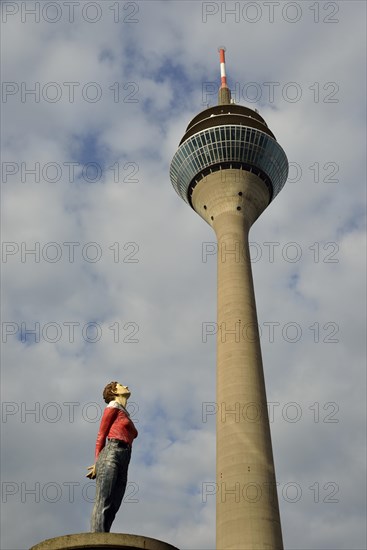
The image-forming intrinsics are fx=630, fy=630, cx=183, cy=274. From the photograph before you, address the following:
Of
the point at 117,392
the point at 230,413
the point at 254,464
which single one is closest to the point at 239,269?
the point at 230,413

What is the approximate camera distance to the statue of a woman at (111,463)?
12.1 m

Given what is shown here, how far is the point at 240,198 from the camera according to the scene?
66.6m

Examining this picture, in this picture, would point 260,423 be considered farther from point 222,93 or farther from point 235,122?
point 222,93

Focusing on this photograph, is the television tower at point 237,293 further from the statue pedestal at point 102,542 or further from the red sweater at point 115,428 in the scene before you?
the statue pedestal at point 102,542

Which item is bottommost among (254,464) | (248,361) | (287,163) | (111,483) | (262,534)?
(111,483)

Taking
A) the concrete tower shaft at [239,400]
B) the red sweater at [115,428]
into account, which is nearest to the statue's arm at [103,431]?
the red sweater at [115,428]

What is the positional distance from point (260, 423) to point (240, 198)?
82.1 feet

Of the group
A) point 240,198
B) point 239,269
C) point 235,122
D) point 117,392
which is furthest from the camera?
point 235,122

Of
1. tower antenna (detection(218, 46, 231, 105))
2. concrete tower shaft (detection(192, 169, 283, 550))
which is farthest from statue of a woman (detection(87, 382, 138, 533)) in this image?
tower antenna (detection(218, 46, 231, 105))

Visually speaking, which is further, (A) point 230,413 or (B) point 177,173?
(B) point 177,173

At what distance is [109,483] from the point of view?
1213 cm

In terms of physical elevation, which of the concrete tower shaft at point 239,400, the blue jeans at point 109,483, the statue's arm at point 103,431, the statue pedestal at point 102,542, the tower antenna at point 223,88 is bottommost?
the statue pedestal at point 102,542

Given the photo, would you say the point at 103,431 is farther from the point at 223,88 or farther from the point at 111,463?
the point at 223,88

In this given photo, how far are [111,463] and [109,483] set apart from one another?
370 mm
